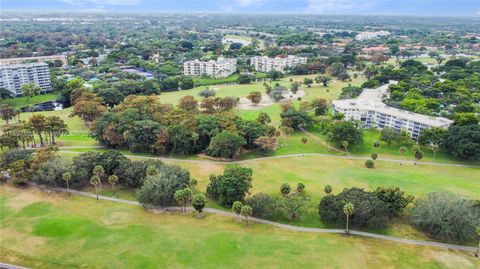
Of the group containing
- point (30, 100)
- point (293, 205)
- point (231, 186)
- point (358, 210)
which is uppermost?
→ point (231, 186)

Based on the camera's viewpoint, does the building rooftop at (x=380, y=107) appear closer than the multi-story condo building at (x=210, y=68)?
Yes

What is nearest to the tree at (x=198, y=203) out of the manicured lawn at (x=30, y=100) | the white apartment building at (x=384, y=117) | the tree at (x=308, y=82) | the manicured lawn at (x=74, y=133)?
the manicured lawn at (x=74, y=133)

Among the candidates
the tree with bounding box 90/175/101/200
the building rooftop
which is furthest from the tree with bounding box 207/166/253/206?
the building rooftop

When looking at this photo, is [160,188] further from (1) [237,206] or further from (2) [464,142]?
(2) [464,142]

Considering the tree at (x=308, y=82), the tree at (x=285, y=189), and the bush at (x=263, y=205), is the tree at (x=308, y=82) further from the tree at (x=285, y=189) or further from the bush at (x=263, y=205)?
the bush at (x=263, y=205)

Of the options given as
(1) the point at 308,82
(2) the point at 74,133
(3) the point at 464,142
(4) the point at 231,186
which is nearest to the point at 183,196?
(4) the point at 231,186
